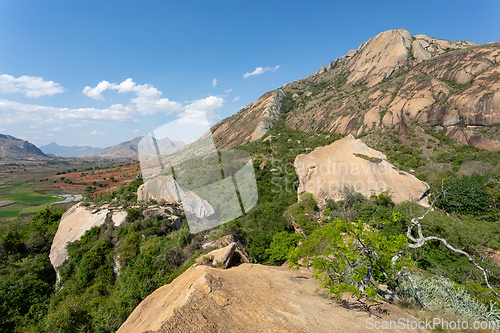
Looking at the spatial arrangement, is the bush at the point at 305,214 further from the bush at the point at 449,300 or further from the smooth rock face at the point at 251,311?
the bush at the point at 449,300

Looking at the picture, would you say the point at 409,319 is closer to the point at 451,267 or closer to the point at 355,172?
the point at 451,267

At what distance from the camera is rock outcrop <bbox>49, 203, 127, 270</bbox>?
51.5 ft

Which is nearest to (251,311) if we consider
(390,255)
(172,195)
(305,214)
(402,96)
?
(390,255)

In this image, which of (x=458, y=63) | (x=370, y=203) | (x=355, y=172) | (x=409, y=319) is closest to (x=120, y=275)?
(x=409, y=319)

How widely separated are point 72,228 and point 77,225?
1.75 feet

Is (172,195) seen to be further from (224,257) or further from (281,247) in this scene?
(281,247)

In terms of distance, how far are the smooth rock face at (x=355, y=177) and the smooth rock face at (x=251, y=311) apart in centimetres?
1444

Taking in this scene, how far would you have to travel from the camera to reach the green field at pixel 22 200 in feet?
147

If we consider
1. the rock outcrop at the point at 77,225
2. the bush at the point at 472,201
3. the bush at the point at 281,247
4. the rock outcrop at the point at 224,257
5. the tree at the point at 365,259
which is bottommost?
the bush at the point at 472,201

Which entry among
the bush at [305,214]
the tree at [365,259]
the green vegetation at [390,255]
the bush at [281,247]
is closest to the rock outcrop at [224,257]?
the green vegetation at [390,255]

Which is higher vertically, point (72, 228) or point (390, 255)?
point (72, 228)

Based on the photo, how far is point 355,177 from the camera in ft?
68.8

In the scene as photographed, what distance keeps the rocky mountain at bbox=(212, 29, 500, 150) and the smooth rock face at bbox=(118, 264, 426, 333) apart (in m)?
46.6

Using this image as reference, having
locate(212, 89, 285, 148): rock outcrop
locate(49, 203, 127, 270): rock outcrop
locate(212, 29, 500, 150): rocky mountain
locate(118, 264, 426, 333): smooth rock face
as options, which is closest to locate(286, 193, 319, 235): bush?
locate(118, 264, 426, 333): smooth rock face
